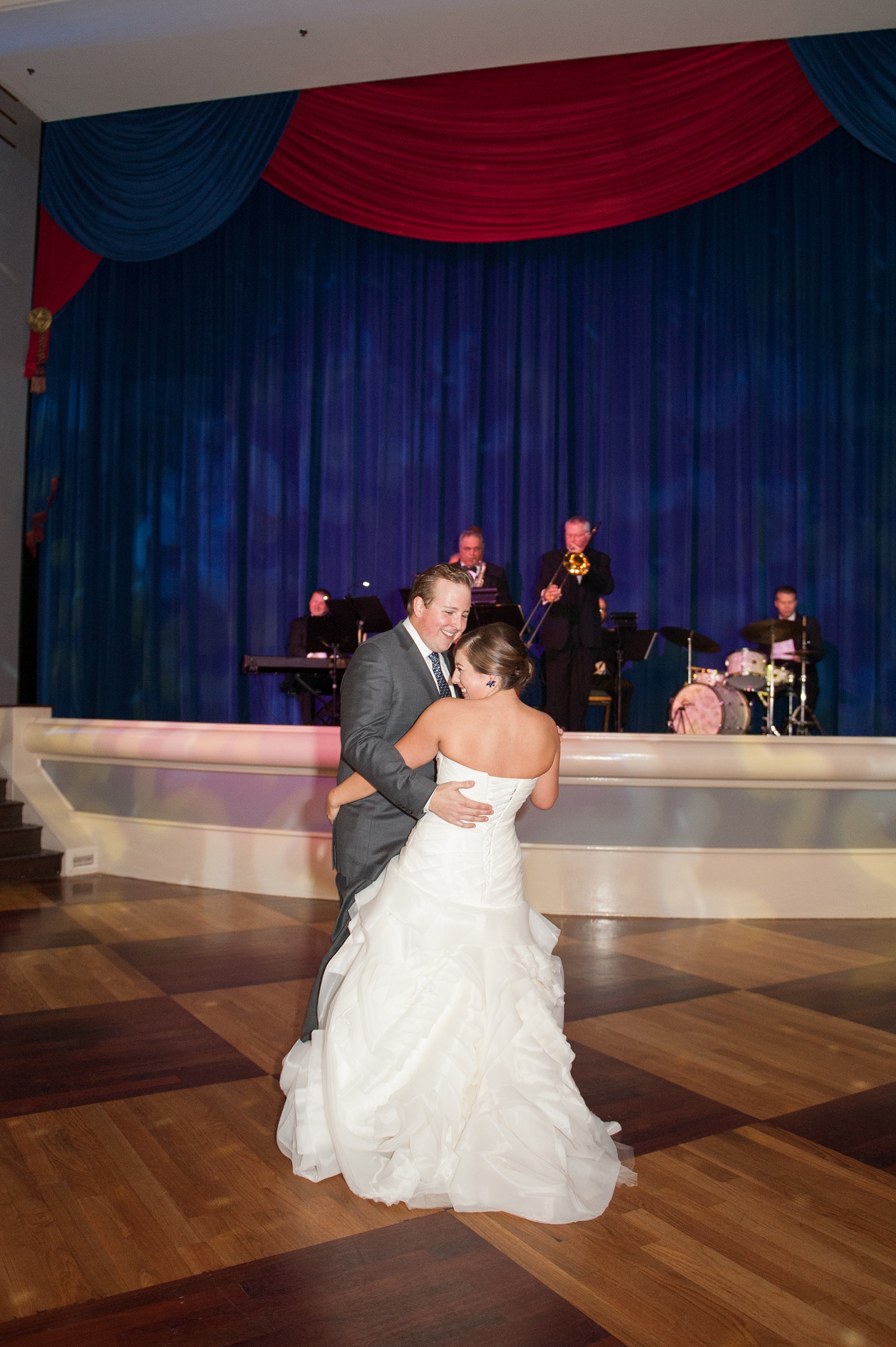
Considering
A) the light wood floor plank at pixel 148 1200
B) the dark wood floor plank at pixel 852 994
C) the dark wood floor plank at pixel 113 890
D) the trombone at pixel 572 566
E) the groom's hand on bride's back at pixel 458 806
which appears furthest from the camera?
the trombone at pixel 572 566

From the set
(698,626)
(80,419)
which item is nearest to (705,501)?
(698,626)

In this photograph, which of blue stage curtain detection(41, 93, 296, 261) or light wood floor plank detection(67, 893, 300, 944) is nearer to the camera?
light wood floor plank detection(67, 893, 300, 944)

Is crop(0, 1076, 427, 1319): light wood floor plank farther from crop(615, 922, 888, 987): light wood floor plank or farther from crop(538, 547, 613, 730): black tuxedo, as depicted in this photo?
crop(538, 547, 613, 730): black tuxedo

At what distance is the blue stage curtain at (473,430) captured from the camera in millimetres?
8148

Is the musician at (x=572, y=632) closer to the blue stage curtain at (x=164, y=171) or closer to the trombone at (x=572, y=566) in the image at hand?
the trombone at (x=572, y=566)

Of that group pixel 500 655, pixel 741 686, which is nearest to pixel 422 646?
pixel 500 655

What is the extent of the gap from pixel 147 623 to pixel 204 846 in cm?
413

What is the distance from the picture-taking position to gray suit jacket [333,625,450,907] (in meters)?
2.33

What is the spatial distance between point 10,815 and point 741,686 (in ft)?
16.2

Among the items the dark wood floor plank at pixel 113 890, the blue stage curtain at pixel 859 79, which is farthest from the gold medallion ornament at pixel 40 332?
the blue stage curtain at pixel 859 79

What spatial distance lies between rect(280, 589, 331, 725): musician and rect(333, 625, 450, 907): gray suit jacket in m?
5.40

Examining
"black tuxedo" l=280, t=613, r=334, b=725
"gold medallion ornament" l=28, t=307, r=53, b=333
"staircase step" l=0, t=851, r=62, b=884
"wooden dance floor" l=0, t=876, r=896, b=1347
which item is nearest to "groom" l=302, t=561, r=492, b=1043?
"wooden dance floor" l=0, t=876, r=896, b=1347

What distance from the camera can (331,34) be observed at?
695 centimetres

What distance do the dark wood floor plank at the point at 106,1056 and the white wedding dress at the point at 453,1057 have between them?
2.15 ft
